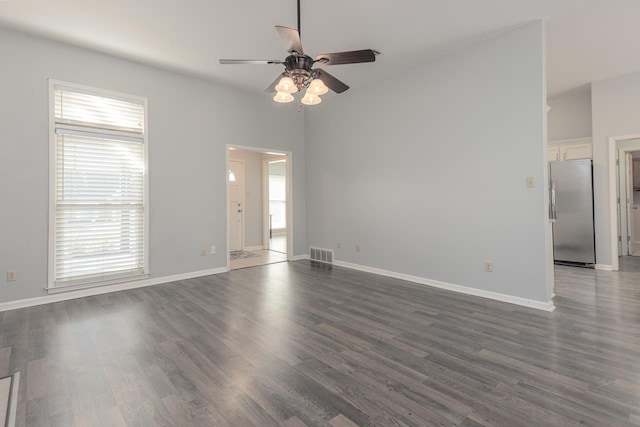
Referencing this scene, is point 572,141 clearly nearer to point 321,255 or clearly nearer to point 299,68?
point 321,255

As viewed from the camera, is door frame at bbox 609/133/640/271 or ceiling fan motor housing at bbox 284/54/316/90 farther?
door frame at bbox 609/133/640/271

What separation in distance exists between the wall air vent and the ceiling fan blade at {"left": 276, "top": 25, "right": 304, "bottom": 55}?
13.2 feet

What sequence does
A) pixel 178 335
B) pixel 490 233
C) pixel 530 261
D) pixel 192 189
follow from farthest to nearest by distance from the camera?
pixel 192 189
pixel 490 233
pixel 530 261
pixel 178 335

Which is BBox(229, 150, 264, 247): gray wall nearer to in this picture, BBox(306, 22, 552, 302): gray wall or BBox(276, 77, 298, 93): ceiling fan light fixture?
BBox(306, 22, 552, 302): gray wall

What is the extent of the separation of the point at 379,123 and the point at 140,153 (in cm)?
354

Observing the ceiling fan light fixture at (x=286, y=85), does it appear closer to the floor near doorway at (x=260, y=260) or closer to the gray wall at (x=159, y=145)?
the gray wall at (x=159, y=145)

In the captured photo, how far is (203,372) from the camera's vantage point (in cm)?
217

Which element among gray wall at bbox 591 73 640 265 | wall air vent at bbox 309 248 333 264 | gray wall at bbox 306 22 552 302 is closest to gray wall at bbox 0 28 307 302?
wall air vent at bbox 309 248 333 264

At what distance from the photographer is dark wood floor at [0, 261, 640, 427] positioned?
5.74 ft

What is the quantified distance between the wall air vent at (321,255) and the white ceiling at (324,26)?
10.6 ft

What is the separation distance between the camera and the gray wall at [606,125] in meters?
4.89

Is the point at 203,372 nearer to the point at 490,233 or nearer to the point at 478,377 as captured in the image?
the point at 478,377

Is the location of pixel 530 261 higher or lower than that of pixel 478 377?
higher

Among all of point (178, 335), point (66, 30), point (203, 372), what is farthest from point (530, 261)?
point (66, 30)
